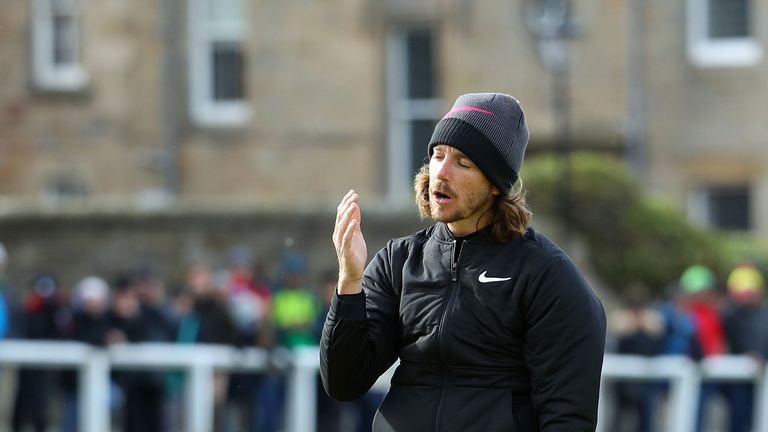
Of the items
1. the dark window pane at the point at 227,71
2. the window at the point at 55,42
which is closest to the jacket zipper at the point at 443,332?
the dark window pane at the point at 227,71

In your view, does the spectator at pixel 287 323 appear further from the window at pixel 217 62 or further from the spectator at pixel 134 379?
the window at pixel 217 62

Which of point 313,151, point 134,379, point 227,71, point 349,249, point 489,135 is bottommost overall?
point 134,379


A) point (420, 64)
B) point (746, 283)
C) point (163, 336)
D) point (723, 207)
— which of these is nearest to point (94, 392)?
point (163, 336)

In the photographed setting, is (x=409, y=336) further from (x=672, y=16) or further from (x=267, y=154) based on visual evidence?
(x=267, y=154)

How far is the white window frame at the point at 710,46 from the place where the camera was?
2417cm

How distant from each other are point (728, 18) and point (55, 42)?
12756 millimetres

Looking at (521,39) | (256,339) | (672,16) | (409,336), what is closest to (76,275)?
(256,339)

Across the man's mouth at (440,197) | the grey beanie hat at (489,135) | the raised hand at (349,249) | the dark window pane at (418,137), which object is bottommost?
the dark window pane at (418,137)

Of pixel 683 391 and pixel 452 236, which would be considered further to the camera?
pixel 683 391

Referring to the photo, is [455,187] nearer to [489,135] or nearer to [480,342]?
[489,135]

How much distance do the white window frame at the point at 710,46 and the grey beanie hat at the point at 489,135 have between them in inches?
797

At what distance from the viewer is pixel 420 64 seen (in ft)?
87.8

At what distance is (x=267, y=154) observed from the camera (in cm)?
2716

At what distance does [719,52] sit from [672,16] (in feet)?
3.10
